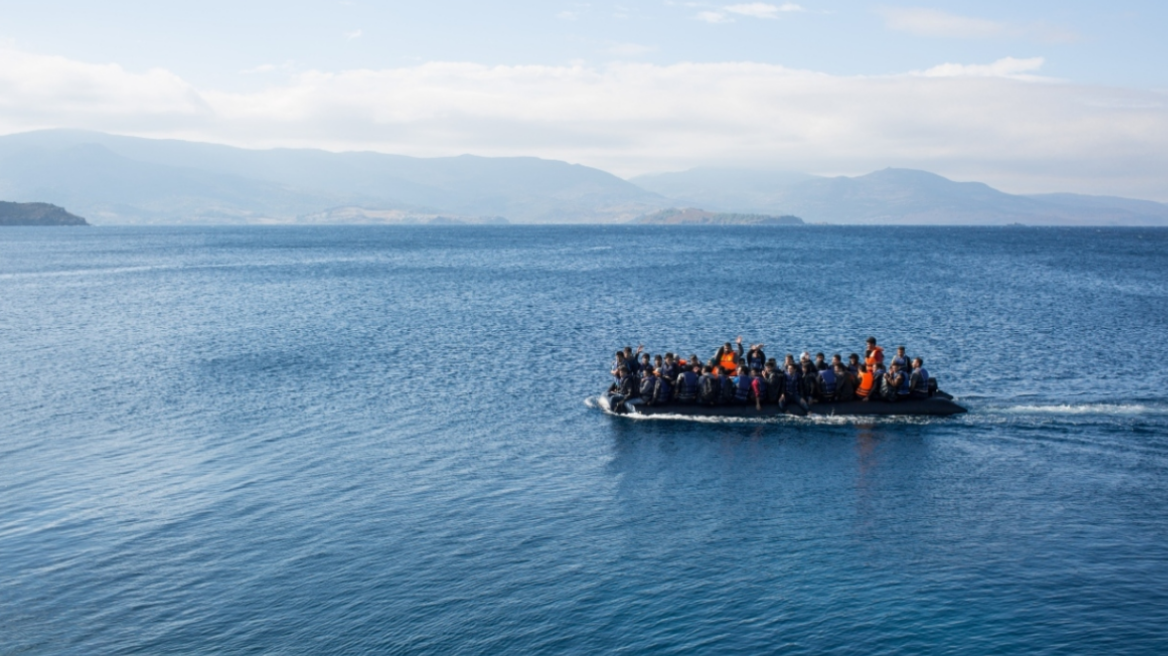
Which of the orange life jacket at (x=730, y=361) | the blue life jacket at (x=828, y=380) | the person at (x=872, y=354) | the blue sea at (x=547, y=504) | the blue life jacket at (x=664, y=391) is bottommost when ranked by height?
the blue sea at (x=547, y=504)

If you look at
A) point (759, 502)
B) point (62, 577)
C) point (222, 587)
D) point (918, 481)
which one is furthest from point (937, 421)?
point (62, 577)

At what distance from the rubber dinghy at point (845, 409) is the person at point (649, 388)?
17.5 inches

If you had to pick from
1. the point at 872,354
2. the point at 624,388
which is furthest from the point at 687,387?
the point at 872,354

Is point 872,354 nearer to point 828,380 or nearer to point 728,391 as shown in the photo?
point 828,380

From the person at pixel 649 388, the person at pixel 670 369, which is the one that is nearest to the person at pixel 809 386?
the person at pixel 670 369

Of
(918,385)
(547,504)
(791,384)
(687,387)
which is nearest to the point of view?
(547,504)

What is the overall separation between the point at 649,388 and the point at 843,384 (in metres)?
7.69

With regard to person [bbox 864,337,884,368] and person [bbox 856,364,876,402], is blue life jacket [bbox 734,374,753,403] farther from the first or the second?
person [bbox 864,337,884,368]

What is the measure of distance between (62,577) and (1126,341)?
56.5 meters

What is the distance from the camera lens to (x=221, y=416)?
38.6 metres

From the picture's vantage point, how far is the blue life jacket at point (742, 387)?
3784 centimetres

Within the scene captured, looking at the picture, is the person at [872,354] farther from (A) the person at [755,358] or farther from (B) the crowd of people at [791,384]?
(A) the person at [755,358]

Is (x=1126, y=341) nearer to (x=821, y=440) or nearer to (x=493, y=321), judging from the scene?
(x=821, y=440)

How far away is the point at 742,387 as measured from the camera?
38.0 metres
